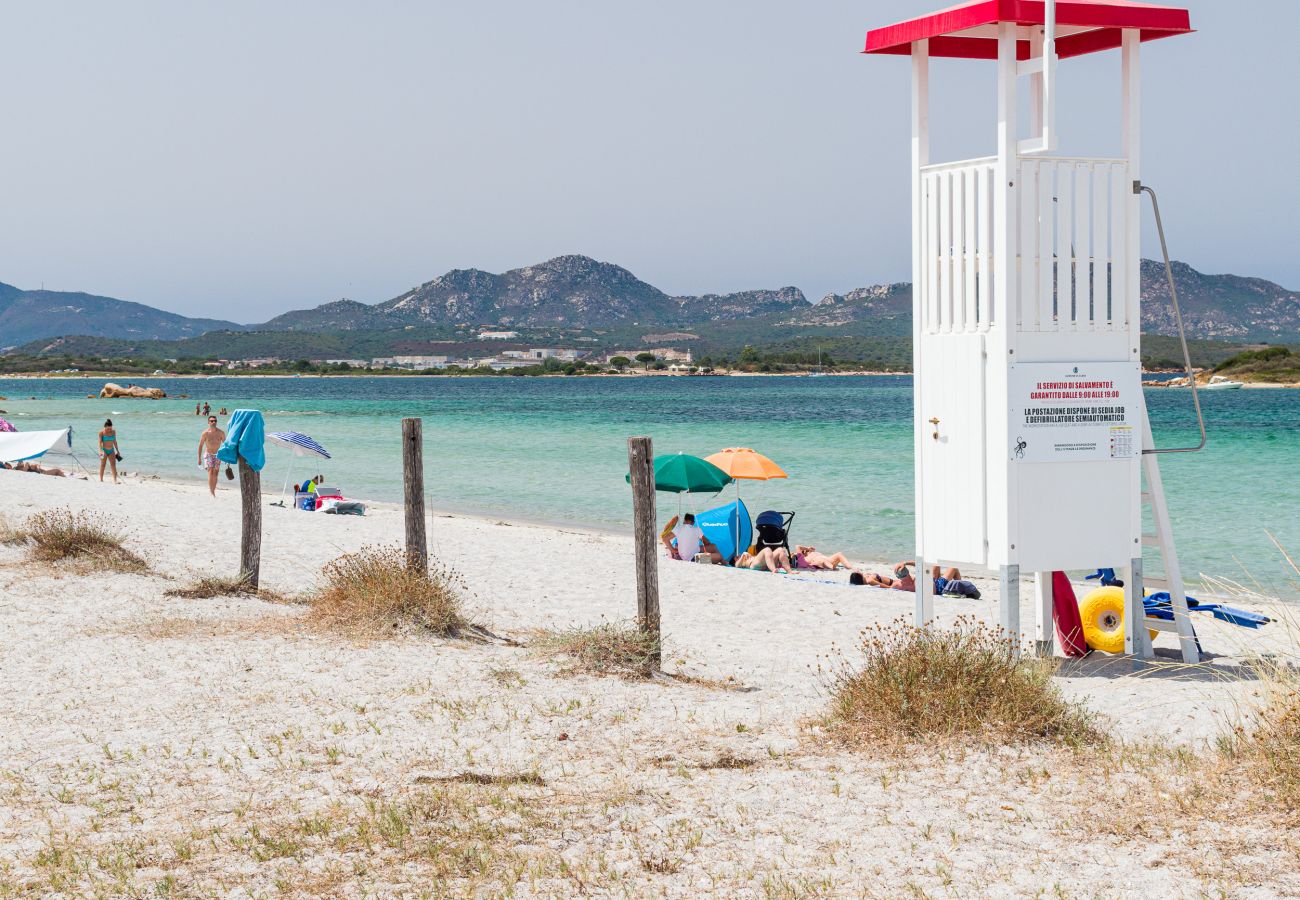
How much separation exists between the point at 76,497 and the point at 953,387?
16.2 m

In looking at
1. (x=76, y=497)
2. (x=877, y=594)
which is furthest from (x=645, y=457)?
(x=76, y=497)

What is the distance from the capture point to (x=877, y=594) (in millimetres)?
11602

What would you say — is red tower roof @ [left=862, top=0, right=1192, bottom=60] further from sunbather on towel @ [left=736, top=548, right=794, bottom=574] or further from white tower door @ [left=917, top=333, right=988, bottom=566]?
sunbather on towel @ [left=736, top=548, right=794, bottom=574]

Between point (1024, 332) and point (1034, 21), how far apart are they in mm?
1766

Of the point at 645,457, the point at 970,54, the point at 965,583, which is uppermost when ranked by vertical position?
the point at 970,54

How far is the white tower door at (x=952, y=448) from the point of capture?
7141 millimetres

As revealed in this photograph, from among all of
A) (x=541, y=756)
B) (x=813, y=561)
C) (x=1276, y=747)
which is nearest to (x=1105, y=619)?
(x=1276, y=747)

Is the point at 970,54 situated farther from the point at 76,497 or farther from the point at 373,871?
the point at 76,497

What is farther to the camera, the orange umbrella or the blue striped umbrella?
the blue striped umbrella

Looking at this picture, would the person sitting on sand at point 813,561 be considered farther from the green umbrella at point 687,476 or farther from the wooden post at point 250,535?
the wooden post at point 250,535

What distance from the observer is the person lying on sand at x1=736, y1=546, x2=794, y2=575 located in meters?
13.6

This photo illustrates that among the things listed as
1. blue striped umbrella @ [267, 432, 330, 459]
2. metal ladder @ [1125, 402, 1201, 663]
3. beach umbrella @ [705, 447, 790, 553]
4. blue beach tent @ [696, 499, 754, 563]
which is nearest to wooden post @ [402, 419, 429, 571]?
metal ladder @ [1125, 402, 1201, 663]

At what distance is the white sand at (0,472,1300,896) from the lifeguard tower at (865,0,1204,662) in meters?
1.06

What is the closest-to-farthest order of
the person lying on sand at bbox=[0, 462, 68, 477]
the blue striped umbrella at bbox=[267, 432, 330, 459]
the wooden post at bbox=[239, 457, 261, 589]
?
the wooden post at bbox=[239, 457, 261, 589] < the blue striped umbrella at bbox=[267, 432, 330, 459] < the person lying on sand at bbox=[0, 462, 68, 477]
